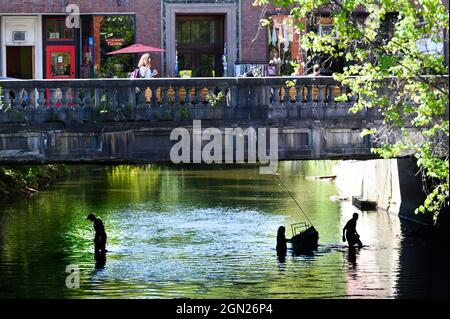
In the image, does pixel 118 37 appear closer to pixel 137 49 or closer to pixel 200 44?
pixel 137 49

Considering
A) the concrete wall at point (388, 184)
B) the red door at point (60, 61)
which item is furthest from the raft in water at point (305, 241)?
the red door at point (60, 61)

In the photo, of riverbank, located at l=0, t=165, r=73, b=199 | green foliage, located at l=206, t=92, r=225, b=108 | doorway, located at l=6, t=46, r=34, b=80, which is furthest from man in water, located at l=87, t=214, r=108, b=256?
riverbank, located at l=0, t=165, r=73, b=199

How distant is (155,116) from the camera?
104ft

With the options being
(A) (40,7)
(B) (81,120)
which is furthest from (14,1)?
(B) (81,120)

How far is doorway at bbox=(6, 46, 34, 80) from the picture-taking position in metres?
48.5

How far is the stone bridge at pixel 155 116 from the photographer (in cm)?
3145

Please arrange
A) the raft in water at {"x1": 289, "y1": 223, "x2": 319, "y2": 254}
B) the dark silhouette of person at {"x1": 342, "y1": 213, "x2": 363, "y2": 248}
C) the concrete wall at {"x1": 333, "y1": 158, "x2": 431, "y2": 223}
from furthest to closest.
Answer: the concrete wall at {"x1": 333, "y1": 158, "x2": 431, "y2": 223}
the raft in water at {"x1": 289, "y1": 223, "x2": 319, "y2": 254}
the dark silhouette of person at {"x1": 342, "y1": 213, "x2": 363, "y2": 248}

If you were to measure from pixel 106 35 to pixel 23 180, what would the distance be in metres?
16.0

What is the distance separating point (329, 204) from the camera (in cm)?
5797

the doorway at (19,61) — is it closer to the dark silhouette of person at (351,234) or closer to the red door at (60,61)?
the red door at (60,61)

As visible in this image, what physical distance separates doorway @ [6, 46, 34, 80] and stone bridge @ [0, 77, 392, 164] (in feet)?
55.0

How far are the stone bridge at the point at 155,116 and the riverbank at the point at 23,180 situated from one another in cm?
2542

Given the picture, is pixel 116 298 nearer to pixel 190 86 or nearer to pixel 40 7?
pixel 190 86

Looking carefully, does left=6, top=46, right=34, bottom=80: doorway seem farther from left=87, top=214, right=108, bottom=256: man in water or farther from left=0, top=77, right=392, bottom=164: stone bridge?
left=0, top=77, right=392, bottom=164: stone bridge
